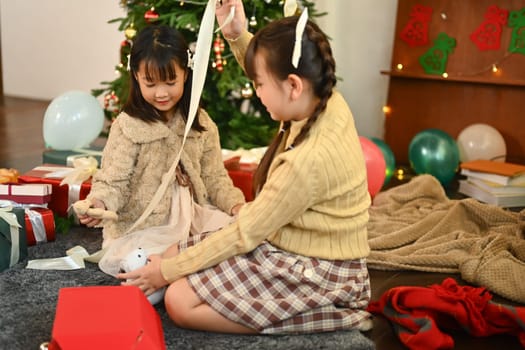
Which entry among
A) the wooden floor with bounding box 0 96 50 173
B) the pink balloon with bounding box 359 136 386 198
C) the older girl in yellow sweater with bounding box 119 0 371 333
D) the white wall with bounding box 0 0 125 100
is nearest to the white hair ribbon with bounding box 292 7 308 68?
the older girl in yellow sweater with bounding box 119 0 371 333

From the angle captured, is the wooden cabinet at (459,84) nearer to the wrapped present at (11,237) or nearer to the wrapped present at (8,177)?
the wrapped present at (8,177)

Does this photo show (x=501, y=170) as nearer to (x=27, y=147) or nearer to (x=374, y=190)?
(x=374, y=190)

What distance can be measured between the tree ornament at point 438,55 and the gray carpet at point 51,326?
2137 millimetres

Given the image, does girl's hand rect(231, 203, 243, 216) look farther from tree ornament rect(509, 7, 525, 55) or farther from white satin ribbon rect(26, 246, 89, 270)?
tree ornament rect(509, 7, 525, 55)

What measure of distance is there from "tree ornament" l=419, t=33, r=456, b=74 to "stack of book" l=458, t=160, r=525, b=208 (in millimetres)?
762

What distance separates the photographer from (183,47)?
158 cm

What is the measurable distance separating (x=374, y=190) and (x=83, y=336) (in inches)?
55.5

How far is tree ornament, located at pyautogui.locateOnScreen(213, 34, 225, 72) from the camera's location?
2379 millimetres

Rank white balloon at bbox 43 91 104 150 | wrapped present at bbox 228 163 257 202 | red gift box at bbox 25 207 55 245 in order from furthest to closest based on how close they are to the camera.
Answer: white balloon at bbox 43 91 104 150 < wrapped present at bbox 228 163 257 202 < red gift box at bbox 25 207 55 245

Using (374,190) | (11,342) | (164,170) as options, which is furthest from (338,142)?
(374,190)

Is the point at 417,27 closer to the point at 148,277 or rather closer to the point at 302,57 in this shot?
the point at 302,57

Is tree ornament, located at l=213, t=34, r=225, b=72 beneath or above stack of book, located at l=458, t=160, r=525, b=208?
above

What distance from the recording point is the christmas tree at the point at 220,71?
2379 millimetres

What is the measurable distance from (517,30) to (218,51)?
147cm
